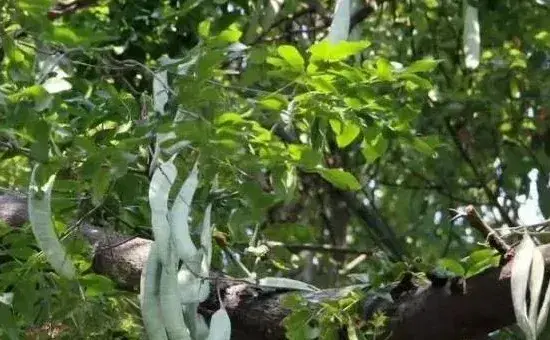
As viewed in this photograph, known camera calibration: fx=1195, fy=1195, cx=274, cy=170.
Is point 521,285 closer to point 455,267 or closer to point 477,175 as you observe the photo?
point 455,267

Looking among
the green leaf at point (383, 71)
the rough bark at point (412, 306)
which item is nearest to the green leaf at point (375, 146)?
the green leaf at point (383, 71)

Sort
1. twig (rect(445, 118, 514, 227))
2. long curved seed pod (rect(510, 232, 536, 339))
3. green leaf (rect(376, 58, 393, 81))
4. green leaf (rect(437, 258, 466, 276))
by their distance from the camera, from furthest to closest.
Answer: twig (rect(445, 118, 514, 227)) → green leaf (rect(376, 58, 393, 81)) → green leaf (rect(437, 258, 466, 276)) → long curved seed pod (rect(510, 232, 536, 339))

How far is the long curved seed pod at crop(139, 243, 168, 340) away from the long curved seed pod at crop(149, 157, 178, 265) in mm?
21

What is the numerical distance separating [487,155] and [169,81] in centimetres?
152

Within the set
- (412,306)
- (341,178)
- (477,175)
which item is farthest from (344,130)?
(477,175)

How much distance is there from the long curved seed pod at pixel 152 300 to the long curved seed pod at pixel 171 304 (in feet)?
0.03

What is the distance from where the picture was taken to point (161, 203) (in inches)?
52.0

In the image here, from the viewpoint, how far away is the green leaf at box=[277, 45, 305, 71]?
4.60ft

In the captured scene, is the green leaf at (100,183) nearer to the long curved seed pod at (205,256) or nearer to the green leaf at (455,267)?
Answer: the long curved seed pod at (205,256)

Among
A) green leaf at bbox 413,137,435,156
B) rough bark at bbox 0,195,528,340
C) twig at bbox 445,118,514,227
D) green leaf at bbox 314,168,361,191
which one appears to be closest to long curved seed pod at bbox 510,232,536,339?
rough bark at bbox 0,195,528,340

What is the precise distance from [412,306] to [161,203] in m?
0.32

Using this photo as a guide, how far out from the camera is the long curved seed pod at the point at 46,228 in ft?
4.58

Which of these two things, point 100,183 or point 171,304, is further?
point 100,183

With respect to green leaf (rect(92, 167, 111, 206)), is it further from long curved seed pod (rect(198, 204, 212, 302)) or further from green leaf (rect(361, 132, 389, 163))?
green leaf (rect(361, 132, 389, 163))
